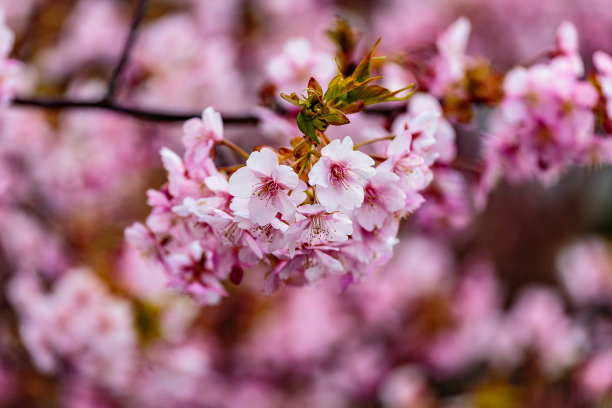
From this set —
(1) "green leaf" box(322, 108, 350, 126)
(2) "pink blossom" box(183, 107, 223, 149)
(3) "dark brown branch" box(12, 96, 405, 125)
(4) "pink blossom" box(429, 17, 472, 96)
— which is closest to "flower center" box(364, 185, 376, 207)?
(1) "green leaf" box(322, 108, 350, 126)

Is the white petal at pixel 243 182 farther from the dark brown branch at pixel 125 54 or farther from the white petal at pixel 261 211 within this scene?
the dark brown branch at pixel 125 54

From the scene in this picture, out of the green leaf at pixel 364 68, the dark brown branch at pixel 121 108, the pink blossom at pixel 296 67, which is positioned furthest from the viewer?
the pink blossom at pixel 296 67

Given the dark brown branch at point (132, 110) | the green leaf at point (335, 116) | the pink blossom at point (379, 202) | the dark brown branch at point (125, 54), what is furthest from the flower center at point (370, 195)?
the dark brown branch at point (125, 54)

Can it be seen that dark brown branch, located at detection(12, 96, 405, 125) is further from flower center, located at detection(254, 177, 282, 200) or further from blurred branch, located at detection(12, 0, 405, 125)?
flower center, located at detection(254, 177, 282, 200)

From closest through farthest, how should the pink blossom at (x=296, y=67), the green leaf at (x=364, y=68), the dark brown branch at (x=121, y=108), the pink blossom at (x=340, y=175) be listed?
1. the pink blossom at (x=340, y=175)
2. the green leaf at (x=364, y=68)
3. the dark brown branch at (x=121, y=108)
4. the pink blossom at (x=296, y=67)

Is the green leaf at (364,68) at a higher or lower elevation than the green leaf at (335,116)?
higher

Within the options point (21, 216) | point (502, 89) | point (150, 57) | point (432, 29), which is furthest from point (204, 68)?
point (432, 29)

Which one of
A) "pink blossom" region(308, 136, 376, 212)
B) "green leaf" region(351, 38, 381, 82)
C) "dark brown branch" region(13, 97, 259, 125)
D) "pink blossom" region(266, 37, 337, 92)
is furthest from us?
"pink blossom" region(266, 37, 337, 92)
